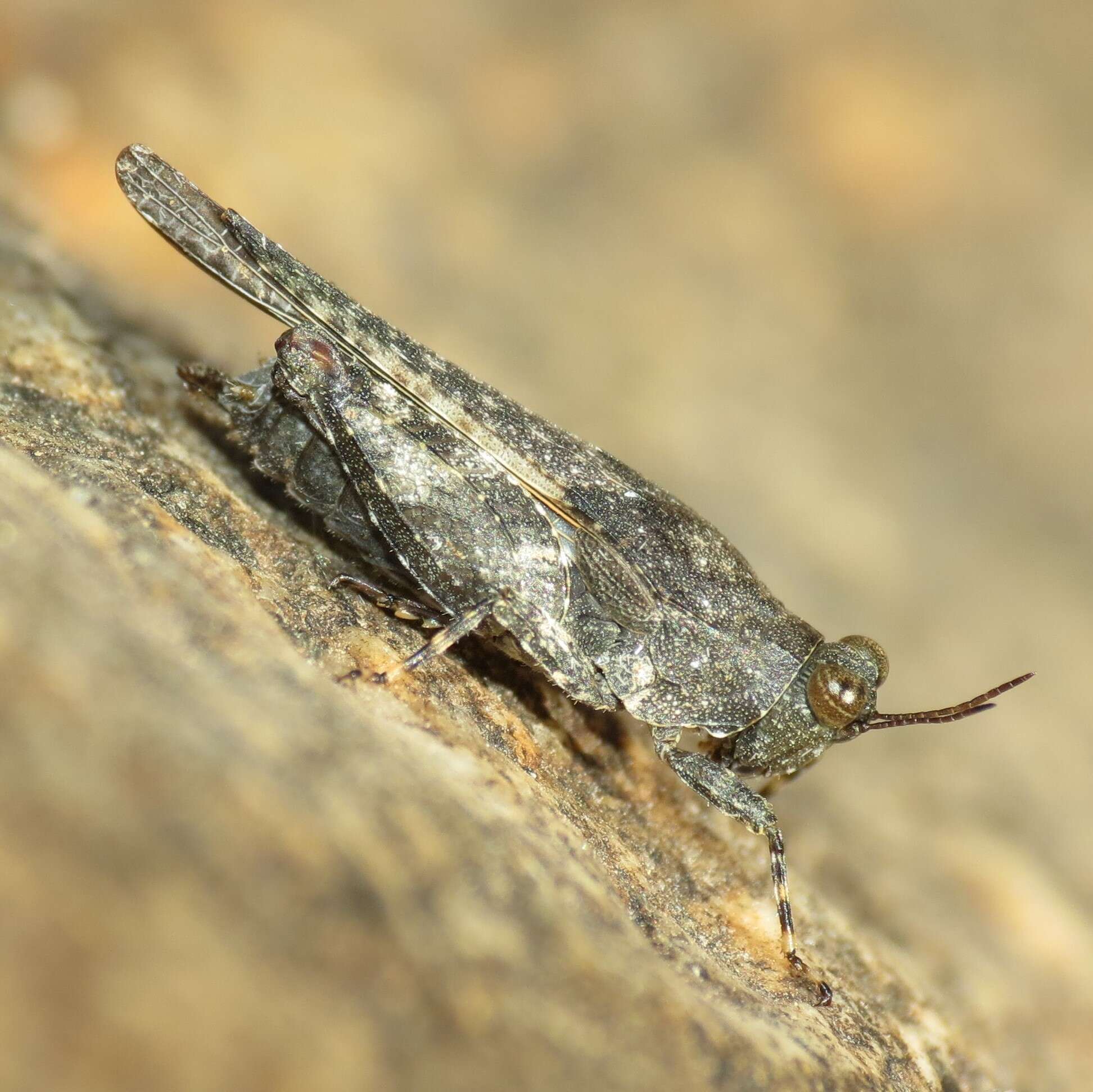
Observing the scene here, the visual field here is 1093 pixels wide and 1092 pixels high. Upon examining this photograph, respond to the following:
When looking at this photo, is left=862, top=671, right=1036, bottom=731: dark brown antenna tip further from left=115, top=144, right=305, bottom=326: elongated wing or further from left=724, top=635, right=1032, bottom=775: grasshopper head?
left=115, top=144, right=305, bottom=326: elongated wing

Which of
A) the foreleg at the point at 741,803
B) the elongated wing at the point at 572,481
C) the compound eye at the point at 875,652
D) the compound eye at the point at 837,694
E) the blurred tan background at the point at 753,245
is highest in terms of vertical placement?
the blurred tan background at the point at 753,245

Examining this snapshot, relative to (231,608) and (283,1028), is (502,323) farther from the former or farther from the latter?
(283,1028)

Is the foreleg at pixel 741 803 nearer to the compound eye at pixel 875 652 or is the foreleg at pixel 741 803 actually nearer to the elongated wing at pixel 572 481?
the elongated wing at pixel 572 481

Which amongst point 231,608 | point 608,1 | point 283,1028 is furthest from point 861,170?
point 283,1028

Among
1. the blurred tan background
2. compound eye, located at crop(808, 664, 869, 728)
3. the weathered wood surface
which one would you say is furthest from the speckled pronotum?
the blurred tan background

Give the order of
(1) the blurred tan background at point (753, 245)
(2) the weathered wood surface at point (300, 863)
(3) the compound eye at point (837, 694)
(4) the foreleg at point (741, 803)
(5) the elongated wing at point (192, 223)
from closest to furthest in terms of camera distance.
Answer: (2) the weathered wood surface at point (300, 863)
(4) the foreleg at point (741, 803)
(5) the elongated wing at point (192, 223)
(3) the compound eye at point (837, 694)
(1) the blurred tan background at point (753, 245)

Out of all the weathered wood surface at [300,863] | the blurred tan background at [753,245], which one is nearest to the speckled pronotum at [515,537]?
the weathered wood surface at [300,863]

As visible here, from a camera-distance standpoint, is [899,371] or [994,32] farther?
[994,32]
